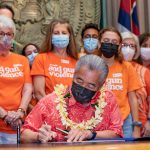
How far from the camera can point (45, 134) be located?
101 inches

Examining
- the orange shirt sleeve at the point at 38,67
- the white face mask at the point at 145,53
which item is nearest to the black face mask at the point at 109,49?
the orange shirt sleeve at the point at 38,67

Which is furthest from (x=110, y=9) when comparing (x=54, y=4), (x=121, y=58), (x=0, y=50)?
(x=0, y=50)

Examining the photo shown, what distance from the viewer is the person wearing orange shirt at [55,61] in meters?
3.85

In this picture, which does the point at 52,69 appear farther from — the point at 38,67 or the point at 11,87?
the point at 11,87

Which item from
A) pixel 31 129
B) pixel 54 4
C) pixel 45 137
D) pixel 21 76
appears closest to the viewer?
pixel 45 137

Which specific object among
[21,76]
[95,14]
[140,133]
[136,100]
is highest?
[95,14]

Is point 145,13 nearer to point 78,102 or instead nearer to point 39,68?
point 39,68

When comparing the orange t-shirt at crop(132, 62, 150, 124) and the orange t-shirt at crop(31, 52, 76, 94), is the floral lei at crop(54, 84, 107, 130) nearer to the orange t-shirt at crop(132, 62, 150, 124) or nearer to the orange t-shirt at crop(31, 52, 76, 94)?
the orange t-shirt at crop(31, 52, 76, 94)

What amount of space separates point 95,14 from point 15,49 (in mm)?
1506

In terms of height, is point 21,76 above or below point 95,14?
below

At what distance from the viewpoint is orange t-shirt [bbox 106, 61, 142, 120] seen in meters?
3.96

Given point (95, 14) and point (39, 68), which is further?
point (95, 14)

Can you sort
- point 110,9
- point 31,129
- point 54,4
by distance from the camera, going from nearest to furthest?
point 31,129 → point 54,4 → point 110,9

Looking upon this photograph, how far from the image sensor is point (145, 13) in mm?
7602
